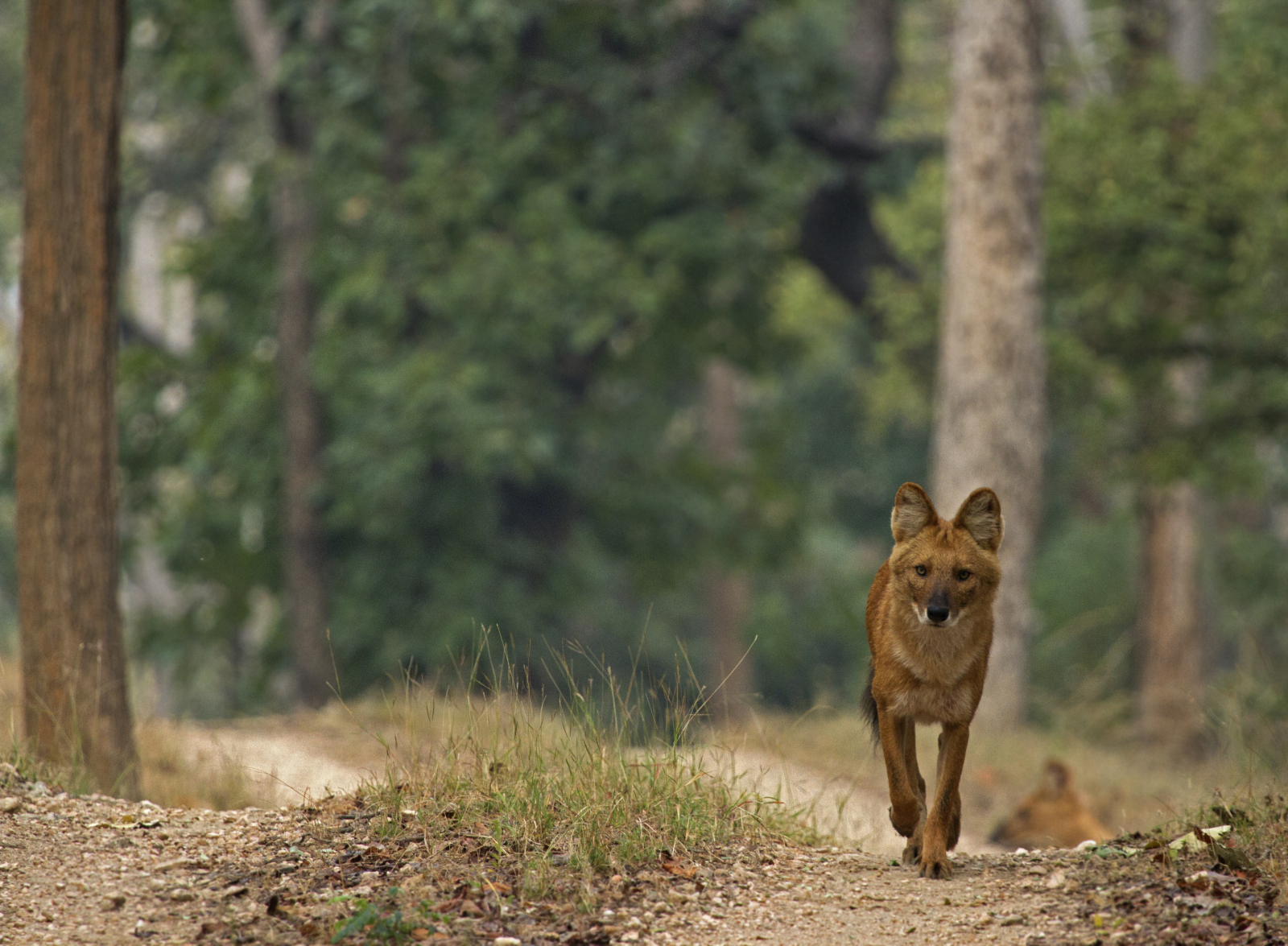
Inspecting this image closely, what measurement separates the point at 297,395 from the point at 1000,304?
763cm

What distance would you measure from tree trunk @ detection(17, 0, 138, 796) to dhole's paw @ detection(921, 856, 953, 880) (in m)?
4.01

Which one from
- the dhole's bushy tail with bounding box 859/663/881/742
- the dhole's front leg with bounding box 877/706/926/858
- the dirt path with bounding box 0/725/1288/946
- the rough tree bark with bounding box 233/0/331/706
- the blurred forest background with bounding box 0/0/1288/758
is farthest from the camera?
the rough tree bark with bounding box 233/0/331/706

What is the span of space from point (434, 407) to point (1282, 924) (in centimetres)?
1123

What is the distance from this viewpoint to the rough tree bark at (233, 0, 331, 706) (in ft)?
52.4

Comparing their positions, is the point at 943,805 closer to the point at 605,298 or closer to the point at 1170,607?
the point at 605,298

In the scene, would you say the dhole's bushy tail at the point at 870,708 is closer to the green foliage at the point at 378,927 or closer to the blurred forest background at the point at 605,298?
the green foliage at the point at 378,927

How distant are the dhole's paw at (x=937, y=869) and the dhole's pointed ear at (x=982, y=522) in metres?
1.20

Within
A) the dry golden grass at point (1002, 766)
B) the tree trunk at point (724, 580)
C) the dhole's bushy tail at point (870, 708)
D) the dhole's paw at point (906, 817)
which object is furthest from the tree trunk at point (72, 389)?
the tree trunk at point (724, 580)

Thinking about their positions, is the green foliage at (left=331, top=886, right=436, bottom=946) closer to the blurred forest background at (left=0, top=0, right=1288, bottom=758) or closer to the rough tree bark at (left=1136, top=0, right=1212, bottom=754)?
the blurred forest background at (left=0, top=0, right=1288, bottom=758)

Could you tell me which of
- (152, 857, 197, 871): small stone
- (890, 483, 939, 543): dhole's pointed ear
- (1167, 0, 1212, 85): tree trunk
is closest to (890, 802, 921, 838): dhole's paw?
(890, 483, 939, 543): dhole's pointed ear

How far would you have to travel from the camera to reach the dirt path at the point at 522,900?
473 cm

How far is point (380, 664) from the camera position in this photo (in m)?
15.8

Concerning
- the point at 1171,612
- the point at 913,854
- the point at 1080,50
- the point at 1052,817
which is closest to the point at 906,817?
the point at 913,854

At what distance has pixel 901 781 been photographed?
5543 millimetres
